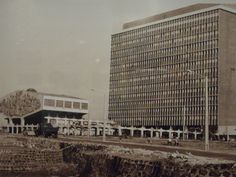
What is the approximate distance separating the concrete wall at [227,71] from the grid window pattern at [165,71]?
61.0 inches

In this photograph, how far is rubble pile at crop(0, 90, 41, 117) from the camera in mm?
137125

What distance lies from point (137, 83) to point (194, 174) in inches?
5187

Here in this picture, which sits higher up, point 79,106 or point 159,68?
point 159,68

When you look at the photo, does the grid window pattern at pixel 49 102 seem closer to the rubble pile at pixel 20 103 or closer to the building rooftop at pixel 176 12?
the rubble pile at pixel 20 103

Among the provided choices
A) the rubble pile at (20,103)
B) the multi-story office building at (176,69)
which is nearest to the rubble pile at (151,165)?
the multi-story office building at (176,69)

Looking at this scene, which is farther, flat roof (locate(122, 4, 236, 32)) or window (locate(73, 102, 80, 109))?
window (locate(73, 102, 80, 109))

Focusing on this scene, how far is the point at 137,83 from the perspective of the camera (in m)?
151

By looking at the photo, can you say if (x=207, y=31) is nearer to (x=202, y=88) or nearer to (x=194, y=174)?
(x=202, y=88)

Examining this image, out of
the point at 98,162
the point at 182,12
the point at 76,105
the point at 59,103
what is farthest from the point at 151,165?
the point at 182,12

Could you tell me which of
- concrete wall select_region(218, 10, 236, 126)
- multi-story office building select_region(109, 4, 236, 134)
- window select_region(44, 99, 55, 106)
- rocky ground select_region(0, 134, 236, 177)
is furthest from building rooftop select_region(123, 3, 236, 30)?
rocky ground select_region(0, 134, 236, 177)

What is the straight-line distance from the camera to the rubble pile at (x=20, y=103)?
5399 inches

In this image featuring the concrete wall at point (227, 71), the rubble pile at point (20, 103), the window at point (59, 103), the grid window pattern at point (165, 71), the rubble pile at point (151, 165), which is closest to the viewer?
the rubble pile at point (151, 165)

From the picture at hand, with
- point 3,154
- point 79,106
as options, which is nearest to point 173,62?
point 79,106

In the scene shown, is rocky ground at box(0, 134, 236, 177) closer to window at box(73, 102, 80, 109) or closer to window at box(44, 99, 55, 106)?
window at box(44, 99, 55, 106)
